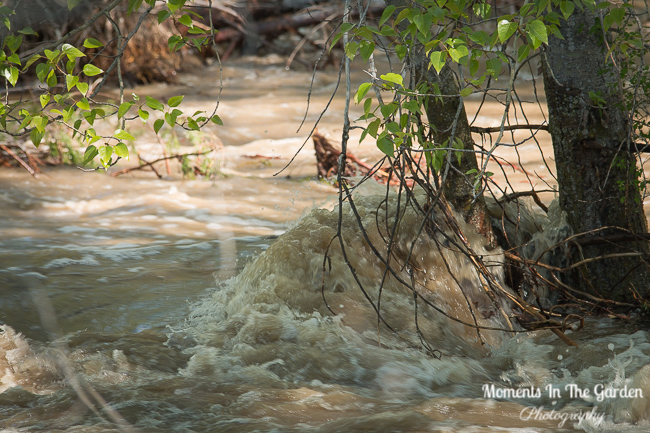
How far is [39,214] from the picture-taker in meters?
6.00

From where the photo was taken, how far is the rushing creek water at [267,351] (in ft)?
8.25

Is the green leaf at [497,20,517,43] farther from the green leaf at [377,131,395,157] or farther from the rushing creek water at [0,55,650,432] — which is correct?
the rushing creek water at [0,55,650,432]

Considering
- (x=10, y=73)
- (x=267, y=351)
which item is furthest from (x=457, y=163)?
(x=10, y=73)

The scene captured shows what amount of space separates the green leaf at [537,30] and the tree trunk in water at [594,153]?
147cm

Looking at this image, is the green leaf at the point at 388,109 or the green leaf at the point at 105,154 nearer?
the green leaf at the point at 388,109

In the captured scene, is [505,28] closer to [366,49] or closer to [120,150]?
[366,49]

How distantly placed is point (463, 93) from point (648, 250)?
177 centimetres

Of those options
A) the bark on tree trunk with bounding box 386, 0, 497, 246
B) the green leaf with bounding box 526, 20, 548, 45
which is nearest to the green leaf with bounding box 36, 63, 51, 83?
the green leaf with bounding box 526, 20, 548, 45

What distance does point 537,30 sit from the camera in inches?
74.8

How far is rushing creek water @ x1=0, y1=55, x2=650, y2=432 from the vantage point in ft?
8.25

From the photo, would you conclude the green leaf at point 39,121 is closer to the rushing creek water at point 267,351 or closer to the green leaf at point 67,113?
the green leaf at point 67,113

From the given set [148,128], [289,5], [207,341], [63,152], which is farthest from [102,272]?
[289,5]

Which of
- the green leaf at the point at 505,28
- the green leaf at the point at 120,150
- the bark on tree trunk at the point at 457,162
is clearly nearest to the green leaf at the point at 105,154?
the green leaf at the point at 120,150

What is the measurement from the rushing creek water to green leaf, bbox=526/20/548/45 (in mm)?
1321
